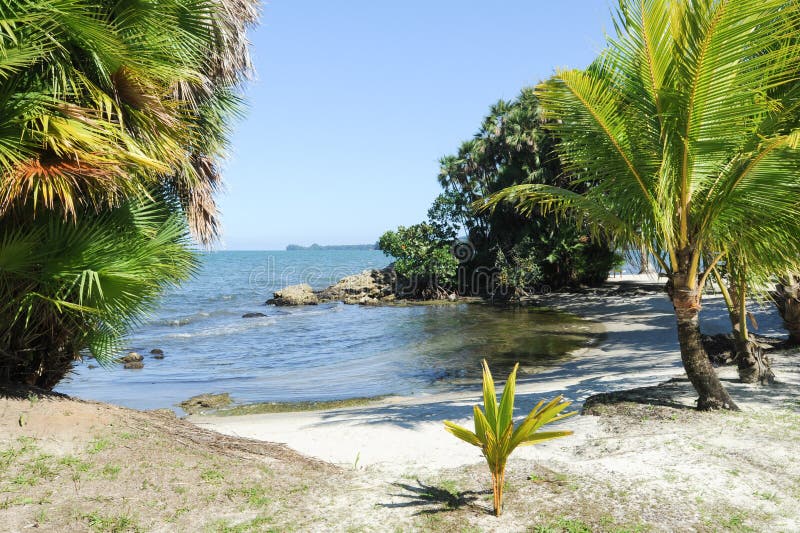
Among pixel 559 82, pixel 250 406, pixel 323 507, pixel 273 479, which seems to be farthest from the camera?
pixel 250 406

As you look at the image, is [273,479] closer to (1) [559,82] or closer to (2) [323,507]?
(2) [323,507]

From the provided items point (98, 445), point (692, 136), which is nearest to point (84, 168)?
point (98, 445)

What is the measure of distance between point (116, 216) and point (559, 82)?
203 inches

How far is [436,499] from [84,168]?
163 inches

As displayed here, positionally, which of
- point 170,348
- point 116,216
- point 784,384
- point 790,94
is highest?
point 790,94

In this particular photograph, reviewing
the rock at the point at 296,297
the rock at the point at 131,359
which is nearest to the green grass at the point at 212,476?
the rock at the point at 131,359

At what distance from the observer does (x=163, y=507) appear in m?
4.63

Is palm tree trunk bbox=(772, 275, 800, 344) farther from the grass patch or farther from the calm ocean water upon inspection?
the grass patch

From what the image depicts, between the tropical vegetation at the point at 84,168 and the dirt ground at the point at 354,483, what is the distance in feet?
2.79

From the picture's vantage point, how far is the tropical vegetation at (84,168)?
479cm

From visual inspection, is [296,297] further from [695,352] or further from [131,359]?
[695,352]

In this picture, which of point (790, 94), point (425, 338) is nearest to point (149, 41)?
point (790, 94)

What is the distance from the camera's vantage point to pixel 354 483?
539cm

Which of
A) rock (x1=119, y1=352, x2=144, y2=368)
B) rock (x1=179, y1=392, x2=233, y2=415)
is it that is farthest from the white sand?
rock (x1=119, y1=352, x2=144, y2=368)
